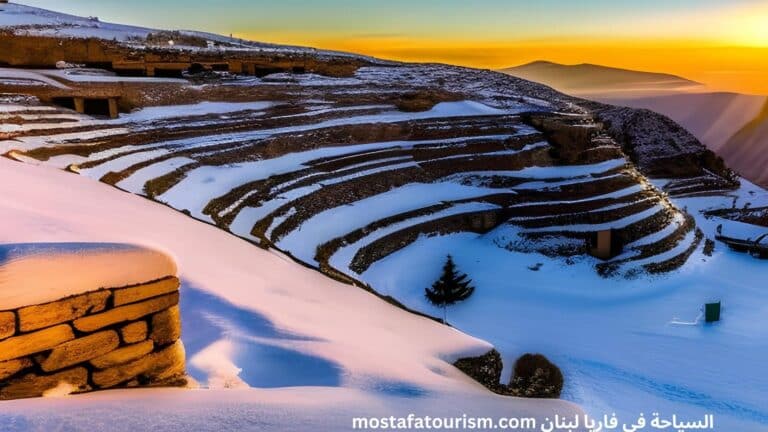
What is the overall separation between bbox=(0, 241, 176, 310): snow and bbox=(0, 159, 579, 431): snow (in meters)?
0.24

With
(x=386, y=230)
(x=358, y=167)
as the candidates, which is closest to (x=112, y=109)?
(x=358, y=167)

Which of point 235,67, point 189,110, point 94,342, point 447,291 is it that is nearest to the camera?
point 94,342

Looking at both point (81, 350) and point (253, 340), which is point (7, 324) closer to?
point (81, 350)

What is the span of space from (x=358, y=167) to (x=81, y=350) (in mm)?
17715

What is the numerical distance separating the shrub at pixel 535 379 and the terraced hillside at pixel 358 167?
6.65 metres

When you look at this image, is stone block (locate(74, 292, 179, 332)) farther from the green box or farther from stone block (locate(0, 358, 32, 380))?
the green box

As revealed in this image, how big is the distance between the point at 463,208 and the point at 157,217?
14336 mm

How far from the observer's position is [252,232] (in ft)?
46.5

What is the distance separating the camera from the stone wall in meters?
3.12

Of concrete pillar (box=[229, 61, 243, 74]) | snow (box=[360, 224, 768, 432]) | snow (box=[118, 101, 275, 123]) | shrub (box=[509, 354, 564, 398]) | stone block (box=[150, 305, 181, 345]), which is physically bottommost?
snow (box=[360, 224, 768, 432])

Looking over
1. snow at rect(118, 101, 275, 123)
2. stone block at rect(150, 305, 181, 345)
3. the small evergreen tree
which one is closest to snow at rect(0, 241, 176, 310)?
stone block at rect(150, 305, 181, 345)

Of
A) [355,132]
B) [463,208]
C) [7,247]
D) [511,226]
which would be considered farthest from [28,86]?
[7,247]

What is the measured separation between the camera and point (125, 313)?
140 inches

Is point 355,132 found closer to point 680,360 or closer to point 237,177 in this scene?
point 237,177
